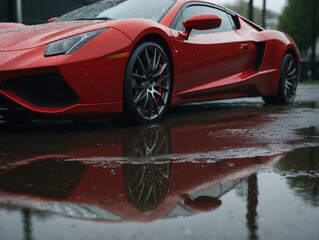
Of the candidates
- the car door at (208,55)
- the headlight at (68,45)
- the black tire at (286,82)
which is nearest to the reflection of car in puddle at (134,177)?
the headlight at (68,45)

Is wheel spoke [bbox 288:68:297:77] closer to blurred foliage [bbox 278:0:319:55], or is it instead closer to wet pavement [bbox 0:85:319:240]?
wet pavement [bbox 0:85:319:240]

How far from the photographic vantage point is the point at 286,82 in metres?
6.46

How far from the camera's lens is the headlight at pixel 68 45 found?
3.58 m

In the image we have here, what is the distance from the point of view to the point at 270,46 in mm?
5980

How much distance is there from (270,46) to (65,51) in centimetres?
315

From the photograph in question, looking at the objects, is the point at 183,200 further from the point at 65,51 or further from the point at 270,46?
the point at 270,46

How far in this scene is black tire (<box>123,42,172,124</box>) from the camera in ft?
13.1

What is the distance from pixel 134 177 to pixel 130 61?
6.02ft

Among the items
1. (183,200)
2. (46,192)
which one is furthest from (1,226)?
(183,200)

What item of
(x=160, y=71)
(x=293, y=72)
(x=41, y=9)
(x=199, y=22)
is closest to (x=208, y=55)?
(x=199, y=22)

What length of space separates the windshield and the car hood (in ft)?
1.79

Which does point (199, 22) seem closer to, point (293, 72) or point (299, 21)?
point (293, 72)

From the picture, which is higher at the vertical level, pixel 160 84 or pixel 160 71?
pixel 160 71

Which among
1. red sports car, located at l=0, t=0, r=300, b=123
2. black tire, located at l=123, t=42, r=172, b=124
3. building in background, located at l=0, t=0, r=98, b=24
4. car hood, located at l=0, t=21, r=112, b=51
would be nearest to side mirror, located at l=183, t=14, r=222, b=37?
red sports car, located at l=0, t=0, r=300, b=123
